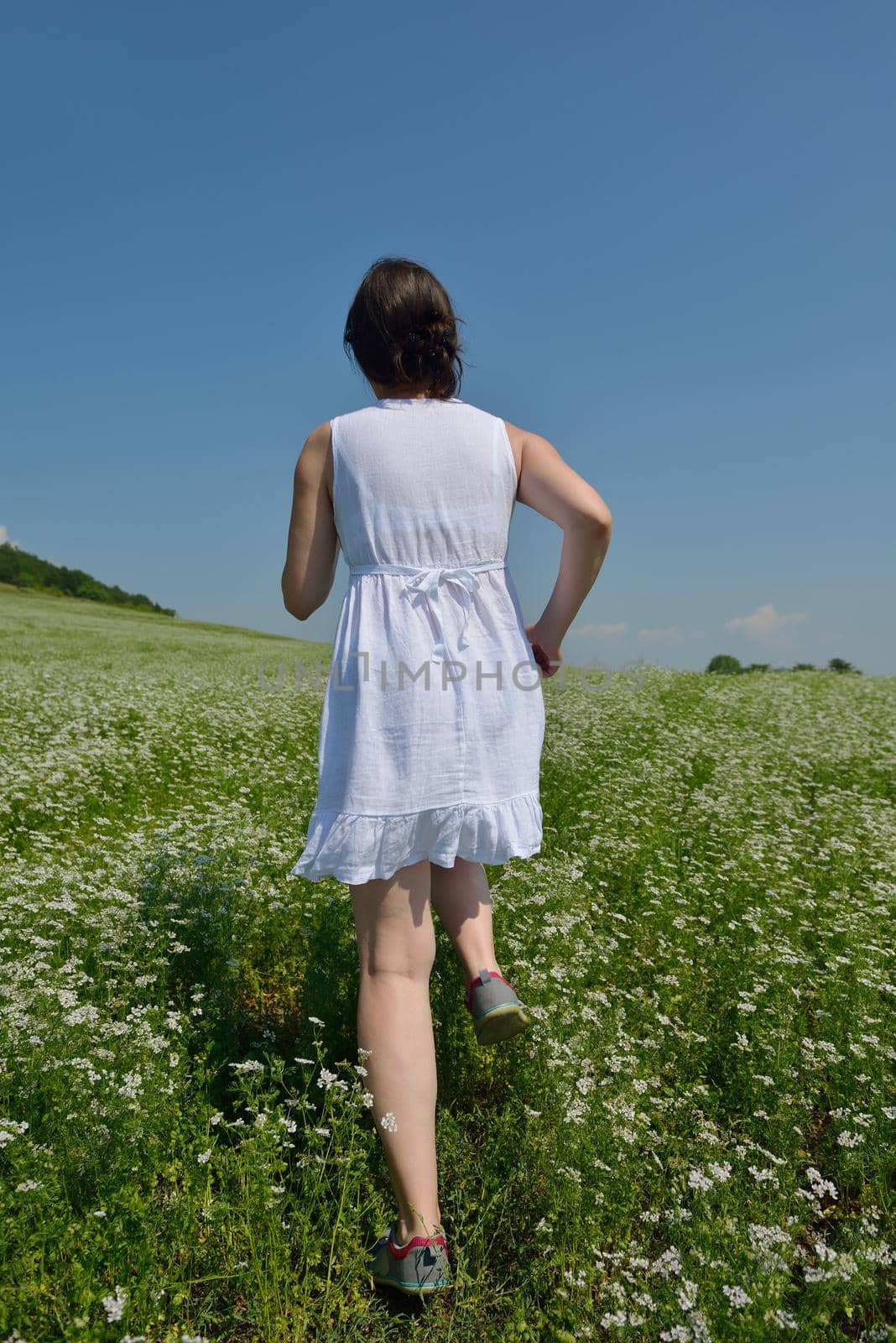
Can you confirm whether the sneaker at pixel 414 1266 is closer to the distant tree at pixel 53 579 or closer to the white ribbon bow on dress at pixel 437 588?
the white ribbon bow on dress at pixel 437 588

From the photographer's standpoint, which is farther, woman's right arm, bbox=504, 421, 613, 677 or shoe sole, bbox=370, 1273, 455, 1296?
woman's right arm, bbox=504, 421, 613, 677

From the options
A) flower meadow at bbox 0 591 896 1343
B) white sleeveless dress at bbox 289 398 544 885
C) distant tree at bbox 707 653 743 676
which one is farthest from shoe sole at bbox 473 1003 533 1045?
distant tree at bbox 707 653 743 676

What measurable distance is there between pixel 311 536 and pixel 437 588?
0.50m

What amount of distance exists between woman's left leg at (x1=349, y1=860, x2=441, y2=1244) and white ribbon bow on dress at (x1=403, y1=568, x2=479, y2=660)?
716 mm

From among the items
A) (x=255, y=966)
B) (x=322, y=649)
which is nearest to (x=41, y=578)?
(x=322, y=649)

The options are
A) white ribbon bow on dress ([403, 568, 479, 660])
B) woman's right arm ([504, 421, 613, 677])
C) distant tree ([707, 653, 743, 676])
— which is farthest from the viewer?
distant tree ([707, 653, 743, 676])

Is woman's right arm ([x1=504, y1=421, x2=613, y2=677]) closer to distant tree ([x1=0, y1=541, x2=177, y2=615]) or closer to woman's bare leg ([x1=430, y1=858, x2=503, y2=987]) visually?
woman's bare leg ([x1=430, y1=858, x2=503, y2=987])

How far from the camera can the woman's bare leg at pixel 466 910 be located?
3.10 m

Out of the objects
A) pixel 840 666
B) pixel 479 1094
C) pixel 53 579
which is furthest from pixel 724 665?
pixel 53 579

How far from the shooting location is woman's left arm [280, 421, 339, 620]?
9.39 ft

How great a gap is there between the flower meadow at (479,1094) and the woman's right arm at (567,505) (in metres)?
1.75

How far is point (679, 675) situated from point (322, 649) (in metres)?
16.3

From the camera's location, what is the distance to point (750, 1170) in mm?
2896

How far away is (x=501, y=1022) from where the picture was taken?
2.87 m
